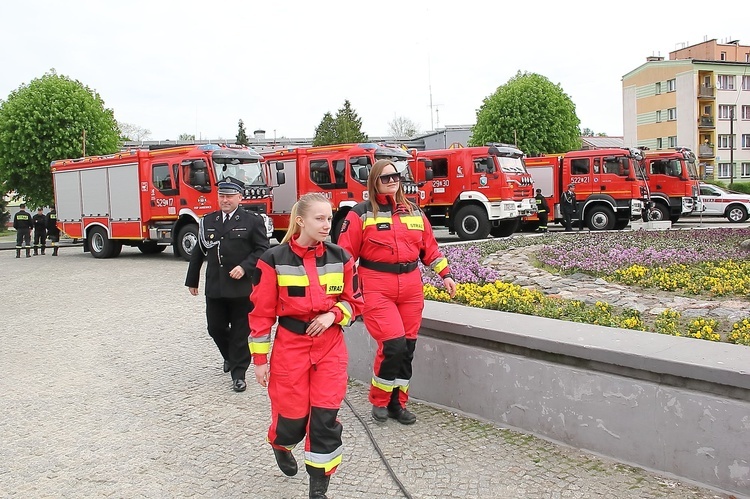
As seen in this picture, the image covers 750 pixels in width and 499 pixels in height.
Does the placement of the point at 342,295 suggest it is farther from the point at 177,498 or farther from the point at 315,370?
the point at 177,498

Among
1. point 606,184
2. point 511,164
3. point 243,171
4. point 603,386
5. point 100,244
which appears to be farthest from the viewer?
point 606,184

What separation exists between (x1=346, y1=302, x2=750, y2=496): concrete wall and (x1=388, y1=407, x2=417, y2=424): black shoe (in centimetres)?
33

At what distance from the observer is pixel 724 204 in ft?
96.0

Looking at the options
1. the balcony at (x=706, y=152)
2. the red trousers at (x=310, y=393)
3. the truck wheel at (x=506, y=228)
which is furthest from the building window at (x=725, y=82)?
the red trousers at (x=310, y=393)

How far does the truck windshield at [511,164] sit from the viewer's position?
20.4m

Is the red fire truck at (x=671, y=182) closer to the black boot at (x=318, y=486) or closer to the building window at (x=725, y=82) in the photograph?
the black boot at (x=318, y=486)

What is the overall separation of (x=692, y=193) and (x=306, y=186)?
14.9m

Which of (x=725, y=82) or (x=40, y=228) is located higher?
(x=725, y=82)

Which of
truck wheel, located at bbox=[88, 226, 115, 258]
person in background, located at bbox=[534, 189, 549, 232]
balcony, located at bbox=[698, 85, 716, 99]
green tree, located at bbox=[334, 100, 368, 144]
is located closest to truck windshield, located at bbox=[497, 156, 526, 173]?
person in background, located at bbox=[534, 189, 549, 232]

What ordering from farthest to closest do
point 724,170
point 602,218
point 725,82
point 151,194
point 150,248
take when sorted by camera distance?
point 725,82 < point 724,170 < point 602,218 < point 150,248 < point 151,194

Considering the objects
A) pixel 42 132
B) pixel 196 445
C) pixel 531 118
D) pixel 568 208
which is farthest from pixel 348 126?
pixel 196 445

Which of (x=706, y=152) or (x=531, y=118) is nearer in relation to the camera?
(x=531, y=118)

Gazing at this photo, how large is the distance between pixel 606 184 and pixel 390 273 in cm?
2029

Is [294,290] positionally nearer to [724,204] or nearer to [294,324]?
[294,324]
